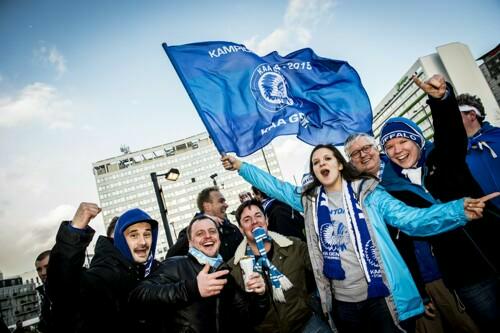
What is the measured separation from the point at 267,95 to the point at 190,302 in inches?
138

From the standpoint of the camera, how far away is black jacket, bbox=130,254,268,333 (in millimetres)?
1979

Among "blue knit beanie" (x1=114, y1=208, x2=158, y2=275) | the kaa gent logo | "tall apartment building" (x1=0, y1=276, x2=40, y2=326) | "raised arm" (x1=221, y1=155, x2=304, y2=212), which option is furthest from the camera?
"tall apartment building" (x1=0, y1=276, x2=40, y2=326)

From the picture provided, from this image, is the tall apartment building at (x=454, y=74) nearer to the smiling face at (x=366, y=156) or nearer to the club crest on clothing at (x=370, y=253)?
the smiling face at (x=366, y=156)

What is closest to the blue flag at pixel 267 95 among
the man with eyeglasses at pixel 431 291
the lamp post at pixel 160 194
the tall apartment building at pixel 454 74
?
the man with eyeglasses at pixel 431 291

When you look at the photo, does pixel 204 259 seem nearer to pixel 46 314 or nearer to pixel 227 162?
pixel 227 162

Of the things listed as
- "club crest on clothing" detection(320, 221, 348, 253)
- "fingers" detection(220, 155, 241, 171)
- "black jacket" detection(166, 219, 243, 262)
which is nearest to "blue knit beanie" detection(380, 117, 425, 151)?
"club crest on clothing" detection(320, 221, 348, 253)

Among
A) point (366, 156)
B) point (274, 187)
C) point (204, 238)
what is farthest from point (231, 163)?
point (366, 156)

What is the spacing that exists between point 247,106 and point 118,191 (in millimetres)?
141064

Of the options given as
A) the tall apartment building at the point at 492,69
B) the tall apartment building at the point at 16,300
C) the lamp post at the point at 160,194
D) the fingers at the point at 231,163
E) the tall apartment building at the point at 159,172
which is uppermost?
the tall apartment building at the point at 159,172

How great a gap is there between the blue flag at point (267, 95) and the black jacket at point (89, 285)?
2.09 metres

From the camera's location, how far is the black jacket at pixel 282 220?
14.3 ft

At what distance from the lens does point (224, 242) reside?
468cm

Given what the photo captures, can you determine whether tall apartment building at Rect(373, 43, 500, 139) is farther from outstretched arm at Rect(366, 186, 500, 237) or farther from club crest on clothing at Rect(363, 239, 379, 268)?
club crest on clothing at Rect(363, 239, 379, 268)

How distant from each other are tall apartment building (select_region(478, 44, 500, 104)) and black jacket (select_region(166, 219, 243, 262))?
91.1 m
